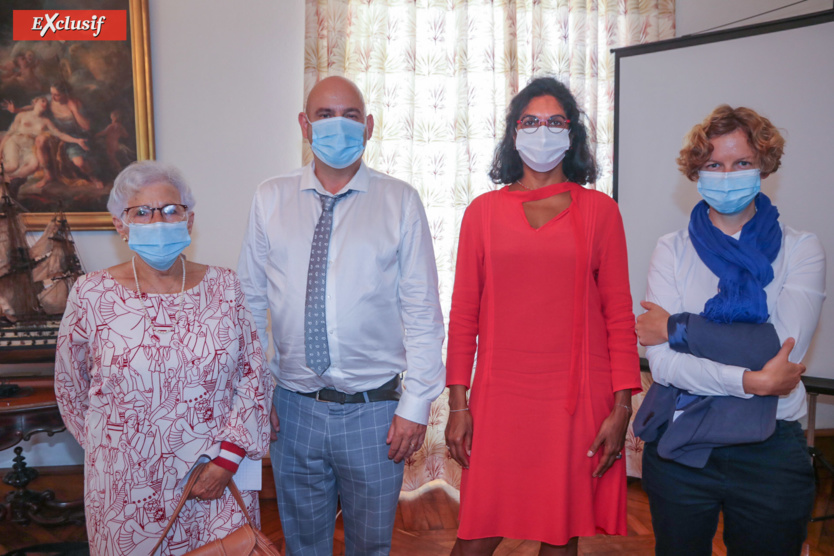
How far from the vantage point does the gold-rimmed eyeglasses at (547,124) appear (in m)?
1.58

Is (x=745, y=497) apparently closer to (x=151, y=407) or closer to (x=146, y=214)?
(x=151, y=407)

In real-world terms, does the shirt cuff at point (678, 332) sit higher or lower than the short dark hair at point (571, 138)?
lower

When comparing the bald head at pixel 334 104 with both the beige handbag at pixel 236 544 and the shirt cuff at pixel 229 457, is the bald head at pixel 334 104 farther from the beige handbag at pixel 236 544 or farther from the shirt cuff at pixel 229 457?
the beige handbag at pixel 236 544

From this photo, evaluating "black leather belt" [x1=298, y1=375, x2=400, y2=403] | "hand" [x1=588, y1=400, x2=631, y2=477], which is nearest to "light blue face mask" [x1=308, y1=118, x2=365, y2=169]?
"black leather belt" [x1=298, y1=375, x2=400, y2=403]

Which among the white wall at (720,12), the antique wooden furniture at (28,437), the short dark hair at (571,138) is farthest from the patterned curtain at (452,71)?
the antique wooden furniture at (28,437)

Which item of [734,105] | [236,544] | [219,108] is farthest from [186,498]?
[734,105]

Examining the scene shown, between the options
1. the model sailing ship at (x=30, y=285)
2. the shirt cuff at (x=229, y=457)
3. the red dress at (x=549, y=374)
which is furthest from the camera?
the model sailing ship at (x=30, y=285)

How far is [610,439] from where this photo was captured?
1480mm

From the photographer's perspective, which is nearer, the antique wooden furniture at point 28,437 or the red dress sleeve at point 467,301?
the red dress sleeve at point 467,301

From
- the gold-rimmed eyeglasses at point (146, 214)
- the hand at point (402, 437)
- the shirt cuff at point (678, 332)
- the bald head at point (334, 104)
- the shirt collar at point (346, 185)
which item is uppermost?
the bald head at point (334, 104)

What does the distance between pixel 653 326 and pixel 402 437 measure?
0.69 meters

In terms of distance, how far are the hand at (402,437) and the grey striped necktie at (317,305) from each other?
237 millimetres

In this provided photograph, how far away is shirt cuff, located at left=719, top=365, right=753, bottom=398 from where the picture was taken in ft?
4.36

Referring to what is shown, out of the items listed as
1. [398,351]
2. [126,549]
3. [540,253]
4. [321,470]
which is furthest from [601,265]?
[126,549]
